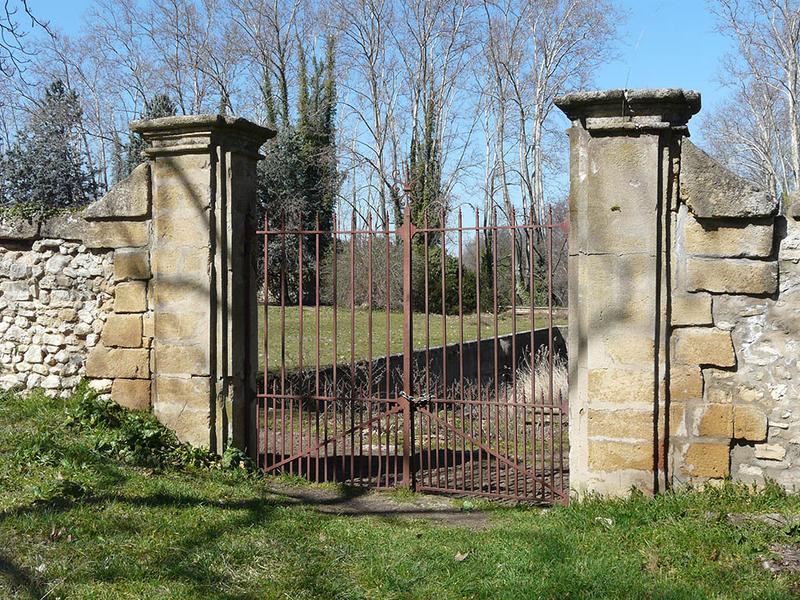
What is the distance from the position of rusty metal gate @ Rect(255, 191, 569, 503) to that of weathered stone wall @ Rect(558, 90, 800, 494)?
1.15 ft

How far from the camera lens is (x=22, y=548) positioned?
3.93 metres

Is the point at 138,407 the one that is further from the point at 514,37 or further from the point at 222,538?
the point at 514,37

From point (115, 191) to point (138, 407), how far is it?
1729mm

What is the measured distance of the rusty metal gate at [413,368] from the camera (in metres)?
5.75

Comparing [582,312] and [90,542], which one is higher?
[582,312]

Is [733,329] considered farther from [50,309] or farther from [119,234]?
[50,309]

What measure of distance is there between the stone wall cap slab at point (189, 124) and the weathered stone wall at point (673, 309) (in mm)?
2504

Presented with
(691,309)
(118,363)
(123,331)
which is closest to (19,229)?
(123,331)

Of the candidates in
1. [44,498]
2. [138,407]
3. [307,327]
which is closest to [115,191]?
[138,407]

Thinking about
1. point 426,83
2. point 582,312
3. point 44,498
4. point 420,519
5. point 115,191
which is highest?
point 426,83

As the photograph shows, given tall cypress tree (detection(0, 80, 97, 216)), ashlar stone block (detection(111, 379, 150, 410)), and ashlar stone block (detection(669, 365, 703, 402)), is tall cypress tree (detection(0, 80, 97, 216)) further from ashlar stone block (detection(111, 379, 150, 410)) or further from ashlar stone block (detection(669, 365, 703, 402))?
ashlar stone block (detection(669, 365, 703, 402))

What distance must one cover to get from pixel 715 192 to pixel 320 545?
3257 millimetres

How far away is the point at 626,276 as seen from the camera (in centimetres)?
502

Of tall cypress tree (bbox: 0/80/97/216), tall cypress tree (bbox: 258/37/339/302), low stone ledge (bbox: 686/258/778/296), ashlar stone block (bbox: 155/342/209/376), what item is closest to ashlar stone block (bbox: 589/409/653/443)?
low stone ledge (bbox: 686/258/778/296)
